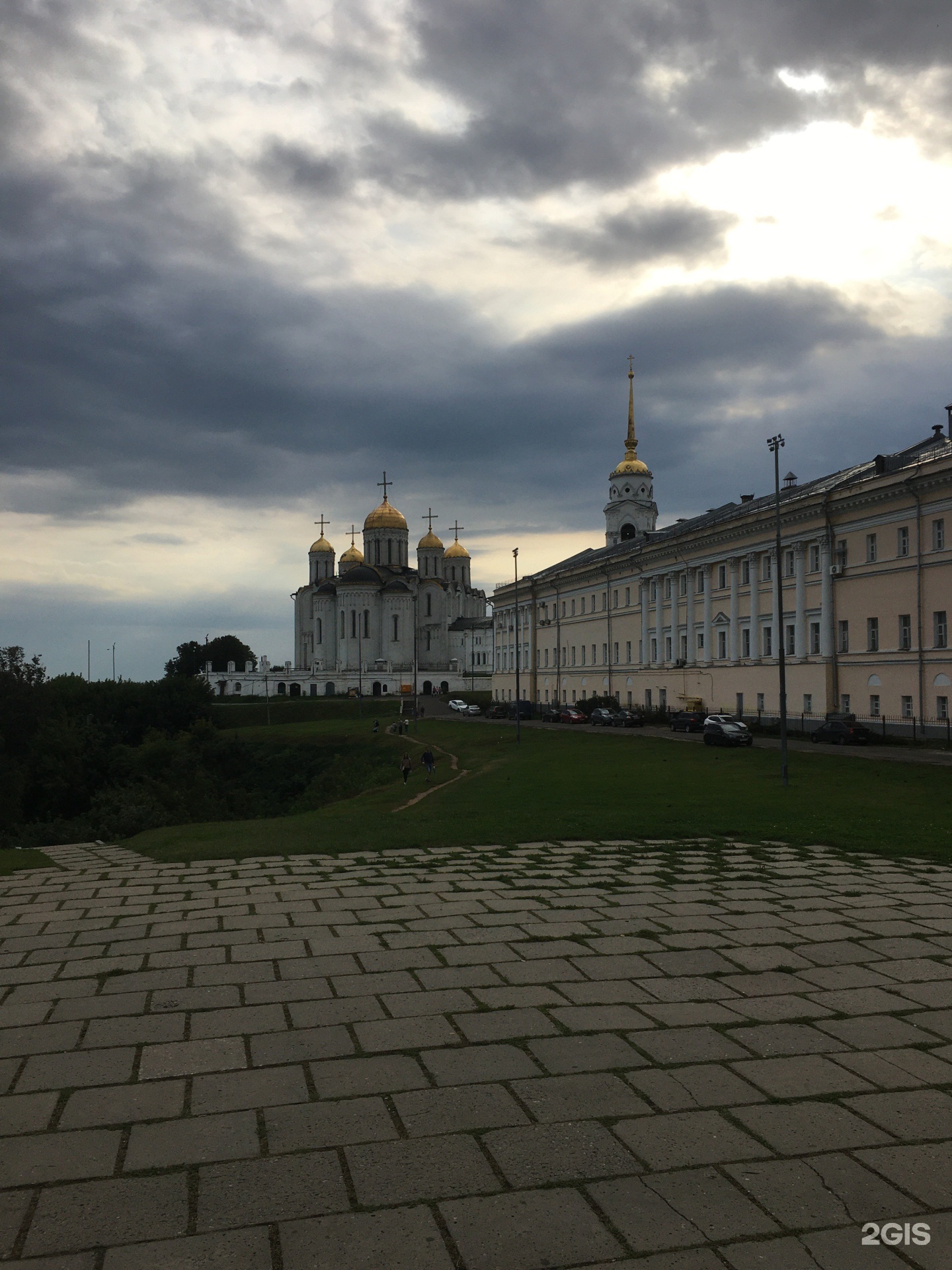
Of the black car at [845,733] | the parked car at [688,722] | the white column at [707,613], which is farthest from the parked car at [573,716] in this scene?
the black car at [845,733]

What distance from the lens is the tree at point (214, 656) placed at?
14388 centimetres

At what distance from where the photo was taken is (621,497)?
9250 centimetres

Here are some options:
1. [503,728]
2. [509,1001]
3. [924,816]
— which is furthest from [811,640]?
[509,1001]

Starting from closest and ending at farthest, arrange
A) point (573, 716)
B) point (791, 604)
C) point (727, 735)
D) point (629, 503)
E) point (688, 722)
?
point (727, 735), point (791, 604), point (688, 722), point (573, 716), point (629, 503)

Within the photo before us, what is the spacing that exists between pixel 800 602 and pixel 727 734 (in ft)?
33.3

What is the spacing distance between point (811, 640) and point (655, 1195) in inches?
1815

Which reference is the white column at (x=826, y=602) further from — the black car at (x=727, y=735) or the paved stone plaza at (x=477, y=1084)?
the paved stone plaza at (x=477, y=1084)

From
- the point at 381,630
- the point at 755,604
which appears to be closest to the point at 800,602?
the point at 755,604

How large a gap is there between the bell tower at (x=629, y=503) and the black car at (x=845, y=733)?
50142mm

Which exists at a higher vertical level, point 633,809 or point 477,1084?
point 477,1084

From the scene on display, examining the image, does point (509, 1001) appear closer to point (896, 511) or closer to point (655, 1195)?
point (655, 1195)

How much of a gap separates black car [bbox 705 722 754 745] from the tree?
4270 inches

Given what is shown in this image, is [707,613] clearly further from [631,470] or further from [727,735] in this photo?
[631,470]

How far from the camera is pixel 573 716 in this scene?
6769 centimetres
